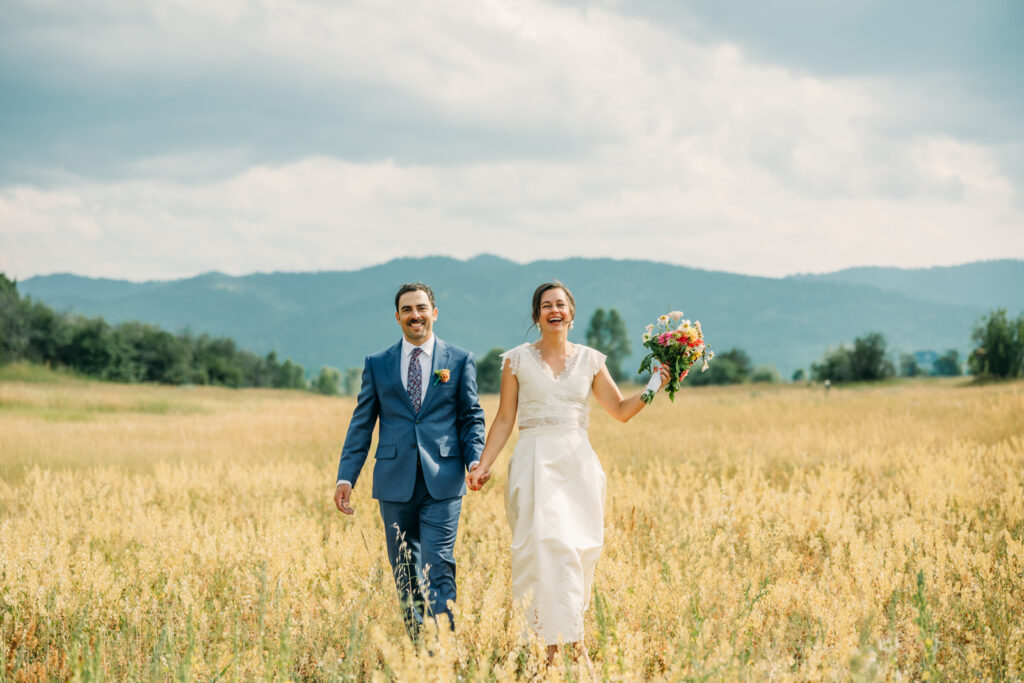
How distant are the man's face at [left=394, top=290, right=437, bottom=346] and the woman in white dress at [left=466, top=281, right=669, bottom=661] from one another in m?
0.63

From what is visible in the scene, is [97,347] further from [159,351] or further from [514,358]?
[514,358]

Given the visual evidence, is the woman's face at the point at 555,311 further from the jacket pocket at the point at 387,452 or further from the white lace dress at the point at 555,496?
the jacket pocket at the point at 387,452

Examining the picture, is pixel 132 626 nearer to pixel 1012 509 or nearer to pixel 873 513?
pixel 873 513

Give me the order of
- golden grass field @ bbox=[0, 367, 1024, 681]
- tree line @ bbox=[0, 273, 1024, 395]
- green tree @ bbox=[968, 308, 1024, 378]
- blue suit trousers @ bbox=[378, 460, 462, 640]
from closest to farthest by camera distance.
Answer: golden grass field @ bbox=[0, 367, 1024, 681]
blue suit trousers @ bbox=[378, 460, 462, 640]
green tree @ bbox=[968, 308, 1024, 378]
tree line @ bbox=[0, 273, 1024, 395]

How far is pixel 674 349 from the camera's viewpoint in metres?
5.12

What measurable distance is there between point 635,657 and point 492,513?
13.3 feet

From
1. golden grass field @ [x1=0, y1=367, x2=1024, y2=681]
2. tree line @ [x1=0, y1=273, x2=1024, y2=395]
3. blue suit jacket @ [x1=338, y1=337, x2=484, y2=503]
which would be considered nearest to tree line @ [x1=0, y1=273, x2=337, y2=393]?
tree line @ [x1=0, y1=273, x2=1024, y2=395]

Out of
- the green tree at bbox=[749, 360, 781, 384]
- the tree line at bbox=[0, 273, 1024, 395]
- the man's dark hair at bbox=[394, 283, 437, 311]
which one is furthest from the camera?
the green tree at bbox=[749, 360, 781, 384]

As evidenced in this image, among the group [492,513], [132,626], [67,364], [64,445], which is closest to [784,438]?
[492,513]

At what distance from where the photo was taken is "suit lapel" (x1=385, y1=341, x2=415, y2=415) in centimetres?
524

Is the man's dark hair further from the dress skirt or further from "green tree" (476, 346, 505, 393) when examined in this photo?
"green tree" (476, 346, 505, 393)

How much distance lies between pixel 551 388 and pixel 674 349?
3.03 ft

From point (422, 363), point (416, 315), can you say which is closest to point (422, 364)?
point (422, 363)

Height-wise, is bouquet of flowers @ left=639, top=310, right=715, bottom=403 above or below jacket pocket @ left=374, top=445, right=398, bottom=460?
above
